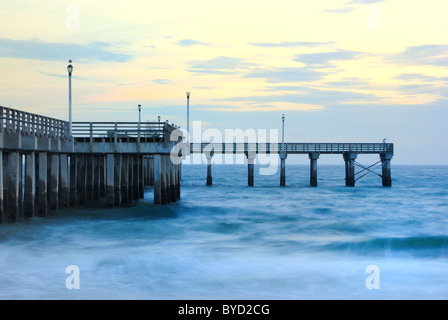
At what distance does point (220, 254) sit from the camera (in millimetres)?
20516

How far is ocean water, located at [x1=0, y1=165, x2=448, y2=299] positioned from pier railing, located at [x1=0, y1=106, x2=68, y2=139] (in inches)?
147

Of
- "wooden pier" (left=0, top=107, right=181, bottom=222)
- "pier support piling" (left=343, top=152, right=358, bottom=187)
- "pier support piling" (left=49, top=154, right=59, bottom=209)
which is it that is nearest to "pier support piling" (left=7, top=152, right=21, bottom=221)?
"wooden pier" (left=0, top=107, right=181, bottom=222)

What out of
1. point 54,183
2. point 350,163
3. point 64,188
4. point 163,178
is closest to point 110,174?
point 64,188

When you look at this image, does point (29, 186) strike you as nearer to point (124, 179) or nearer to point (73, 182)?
point (73, 182)

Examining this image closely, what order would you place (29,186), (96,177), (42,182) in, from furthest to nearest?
1. (96,177)
2. (42,182)
3. (29,186)

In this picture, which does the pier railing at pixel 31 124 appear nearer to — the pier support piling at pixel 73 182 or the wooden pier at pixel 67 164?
the wooden pier at pixel 67 164

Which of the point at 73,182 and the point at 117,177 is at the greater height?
the point at 117,177

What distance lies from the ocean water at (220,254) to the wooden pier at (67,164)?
1010mm

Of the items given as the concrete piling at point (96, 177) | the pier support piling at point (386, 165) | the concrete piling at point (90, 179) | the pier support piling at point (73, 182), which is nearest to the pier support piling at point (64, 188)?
the pier support piling at point (73, 182)

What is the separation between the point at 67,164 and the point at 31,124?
338cm
